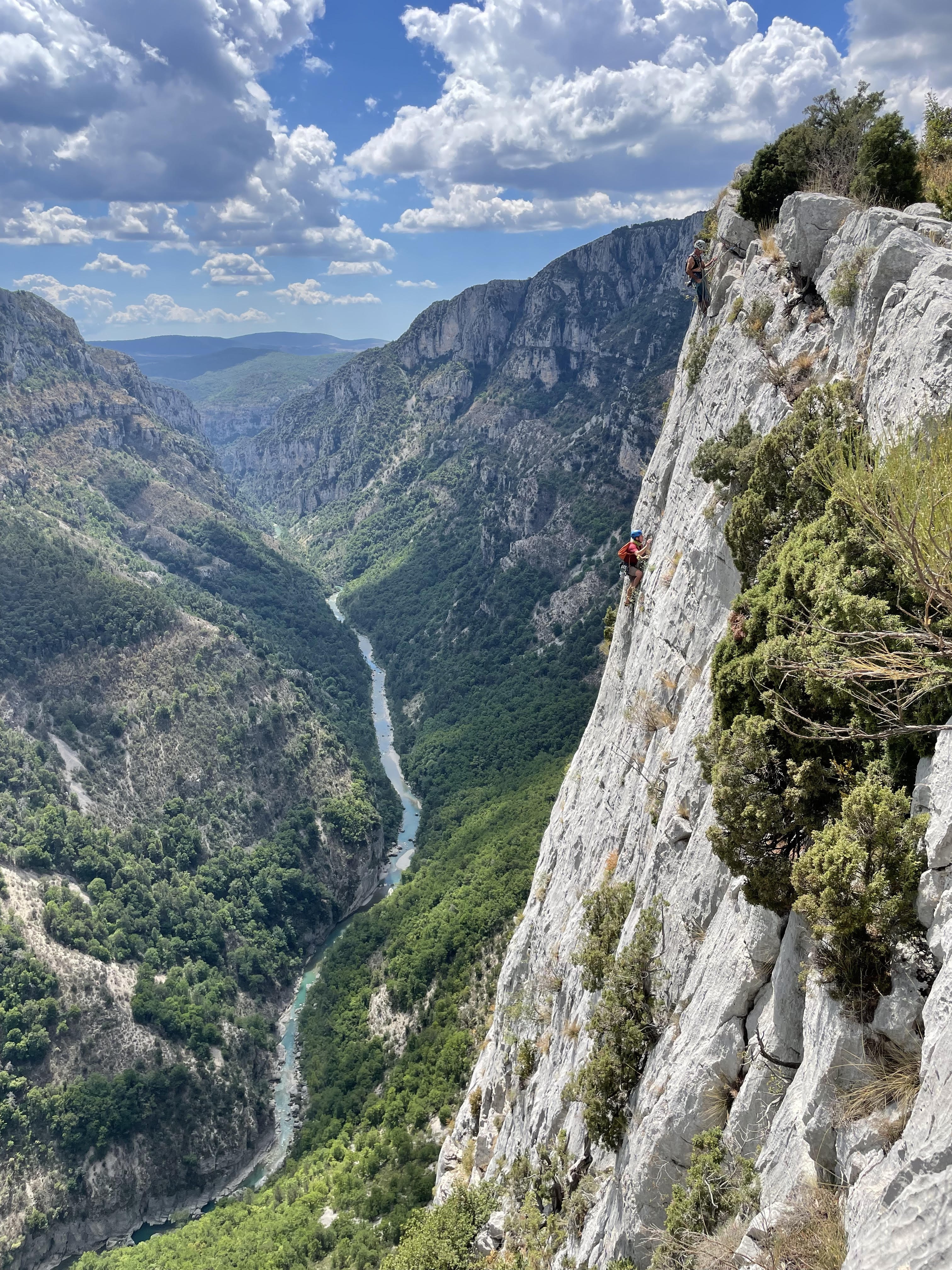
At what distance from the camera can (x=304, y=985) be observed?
85938mm

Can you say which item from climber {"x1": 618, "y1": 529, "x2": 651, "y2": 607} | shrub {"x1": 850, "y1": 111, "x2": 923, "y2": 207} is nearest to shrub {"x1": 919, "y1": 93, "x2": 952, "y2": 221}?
shrub {"x1": 850, "y1": 111, "x2": 923, "y2": 207}

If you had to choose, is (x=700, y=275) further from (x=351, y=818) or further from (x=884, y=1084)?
(x=351, y=818)

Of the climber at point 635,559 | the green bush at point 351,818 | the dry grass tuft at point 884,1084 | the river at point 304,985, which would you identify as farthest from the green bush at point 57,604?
the dry grass tuft at point 884,1084

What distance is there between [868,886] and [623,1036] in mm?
8146

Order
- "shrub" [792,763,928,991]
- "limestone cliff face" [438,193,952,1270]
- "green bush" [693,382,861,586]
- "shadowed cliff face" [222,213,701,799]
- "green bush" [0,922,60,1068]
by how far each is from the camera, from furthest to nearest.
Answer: "shadowed cliff face" [222,213,701,799] < "green bush" [0,922,60,1068] < "green bush" [693,382,861,586] < "shrub" [792,763,928,991] < "limestone cliff face" [438,193,952,1270]

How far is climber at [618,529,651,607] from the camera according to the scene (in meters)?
22.2

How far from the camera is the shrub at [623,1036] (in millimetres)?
13211

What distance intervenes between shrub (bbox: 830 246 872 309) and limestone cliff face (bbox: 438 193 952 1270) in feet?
0.89

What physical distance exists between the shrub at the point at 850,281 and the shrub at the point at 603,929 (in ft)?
44.3

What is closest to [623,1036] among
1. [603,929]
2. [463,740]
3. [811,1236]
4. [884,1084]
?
[603,929]

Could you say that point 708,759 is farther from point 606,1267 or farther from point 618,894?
point 606,1267

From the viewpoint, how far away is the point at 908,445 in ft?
26.2

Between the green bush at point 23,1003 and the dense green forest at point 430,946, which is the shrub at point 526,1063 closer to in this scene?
the dense green forest at point 430,946

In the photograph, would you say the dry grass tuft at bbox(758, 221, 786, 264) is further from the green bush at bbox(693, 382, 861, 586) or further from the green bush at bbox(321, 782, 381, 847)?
the green bush at bbox(321, 782, 381, 847)
